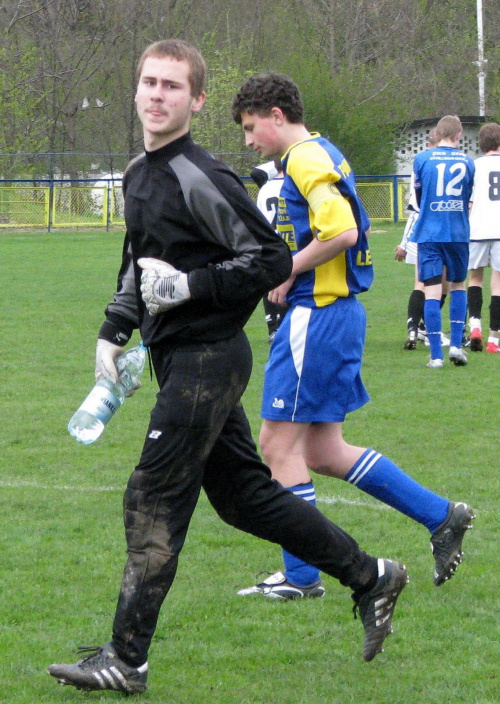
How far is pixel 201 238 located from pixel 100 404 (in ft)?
2.16

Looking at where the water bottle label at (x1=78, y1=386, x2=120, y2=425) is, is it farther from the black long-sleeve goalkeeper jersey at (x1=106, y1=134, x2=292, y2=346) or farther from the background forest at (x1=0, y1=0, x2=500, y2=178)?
the background forest at (x1=0, y1=0, x2=500, y2=178)

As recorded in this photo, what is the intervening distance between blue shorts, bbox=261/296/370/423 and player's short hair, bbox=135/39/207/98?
3.93 ft

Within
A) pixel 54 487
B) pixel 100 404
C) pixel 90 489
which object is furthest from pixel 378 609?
pixel 54 487

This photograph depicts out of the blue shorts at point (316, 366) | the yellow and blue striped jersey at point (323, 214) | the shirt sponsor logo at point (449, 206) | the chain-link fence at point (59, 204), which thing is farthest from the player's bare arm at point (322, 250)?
the chain-link fence at point (59, 204)

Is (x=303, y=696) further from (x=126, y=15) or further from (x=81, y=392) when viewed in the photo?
(x=126, y=15)

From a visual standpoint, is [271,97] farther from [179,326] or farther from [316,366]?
[179,326]

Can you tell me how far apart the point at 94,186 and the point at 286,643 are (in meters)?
26.6

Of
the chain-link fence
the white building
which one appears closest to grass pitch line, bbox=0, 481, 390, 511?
the chain-link fence

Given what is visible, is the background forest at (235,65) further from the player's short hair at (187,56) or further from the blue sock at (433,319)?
the player's short hair at (187,56)

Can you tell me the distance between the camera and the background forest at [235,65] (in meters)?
36.2

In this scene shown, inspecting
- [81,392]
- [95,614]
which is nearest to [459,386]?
[81,392]

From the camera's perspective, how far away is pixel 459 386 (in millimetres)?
9297

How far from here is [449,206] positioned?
977 cm

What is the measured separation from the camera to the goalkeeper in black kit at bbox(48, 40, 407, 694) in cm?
327
